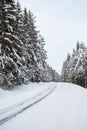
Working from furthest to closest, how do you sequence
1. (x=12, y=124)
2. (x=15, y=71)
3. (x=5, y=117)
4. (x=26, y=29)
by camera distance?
(x=26, y=29) < (x=15, y=71) < (x=5, y=117) < (x=12, y=124)

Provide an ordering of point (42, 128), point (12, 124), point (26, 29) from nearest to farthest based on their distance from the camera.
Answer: point (42, 128) → point (12, 124) → point (26, 29)

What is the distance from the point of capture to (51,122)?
707 cm

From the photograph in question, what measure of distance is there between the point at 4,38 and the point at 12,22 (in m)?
2.67

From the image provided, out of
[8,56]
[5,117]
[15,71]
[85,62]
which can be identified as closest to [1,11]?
[8,56]

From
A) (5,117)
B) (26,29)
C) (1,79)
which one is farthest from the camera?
(26,29)

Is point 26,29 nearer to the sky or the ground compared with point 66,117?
nearer to the sky

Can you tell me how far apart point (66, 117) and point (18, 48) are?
16090 millimetres

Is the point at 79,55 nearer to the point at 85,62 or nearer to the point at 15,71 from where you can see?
the point at 85,62

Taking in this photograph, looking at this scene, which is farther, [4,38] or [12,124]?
[4,38]

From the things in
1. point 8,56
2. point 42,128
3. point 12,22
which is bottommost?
point 42,128

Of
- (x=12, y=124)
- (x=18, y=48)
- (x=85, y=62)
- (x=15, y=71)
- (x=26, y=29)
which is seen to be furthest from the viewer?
(x=85, y=62)

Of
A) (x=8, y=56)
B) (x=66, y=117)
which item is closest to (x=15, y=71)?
(x=8, y=56)

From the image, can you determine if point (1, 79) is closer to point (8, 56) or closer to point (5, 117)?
point (8, 56)

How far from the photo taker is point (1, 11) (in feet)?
67.0
